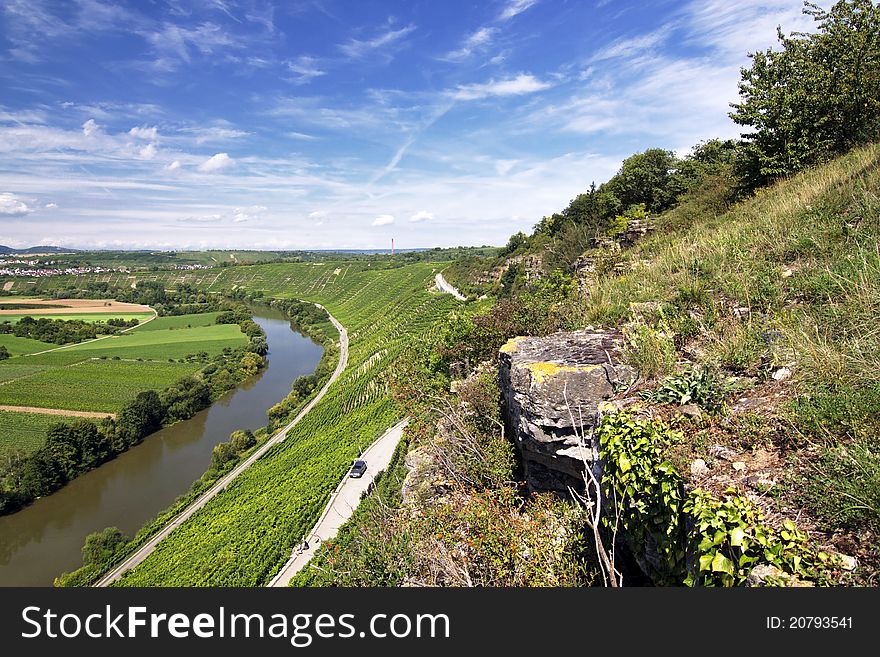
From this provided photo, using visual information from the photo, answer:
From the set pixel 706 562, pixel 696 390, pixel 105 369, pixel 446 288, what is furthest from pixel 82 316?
pixel 706 562

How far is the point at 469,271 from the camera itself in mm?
68562

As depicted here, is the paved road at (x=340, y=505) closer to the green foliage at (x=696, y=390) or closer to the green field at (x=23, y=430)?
the green foliage at (x=696, y=390)

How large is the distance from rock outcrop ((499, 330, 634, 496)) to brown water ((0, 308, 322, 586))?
A: 32.5m

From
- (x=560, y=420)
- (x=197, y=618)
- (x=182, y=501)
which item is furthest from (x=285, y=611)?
(x=182, y=501)

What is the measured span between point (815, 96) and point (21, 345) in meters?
110

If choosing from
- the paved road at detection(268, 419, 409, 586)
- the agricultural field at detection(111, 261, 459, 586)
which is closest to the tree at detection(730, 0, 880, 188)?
the paved road at detection(268, 419, 409, 586)

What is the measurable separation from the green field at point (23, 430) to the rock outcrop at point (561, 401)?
4851 centimetres

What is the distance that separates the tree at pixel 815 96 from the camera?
1177 centimetres

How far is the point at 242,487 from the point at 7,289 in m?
176

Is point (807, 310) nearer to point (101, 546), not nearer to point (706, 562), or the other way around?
point (706, 562)

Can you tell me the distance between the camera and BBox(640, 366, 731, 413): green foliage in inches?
168

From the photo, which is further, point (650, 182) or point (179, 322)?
point (179, 322)

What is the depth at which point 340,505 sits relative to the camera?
2088 centimetres

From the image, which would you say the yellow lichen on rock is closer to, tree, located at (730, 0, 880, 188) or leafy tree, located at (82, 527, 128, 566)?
tree, located at (730, 0, 880, 188)
